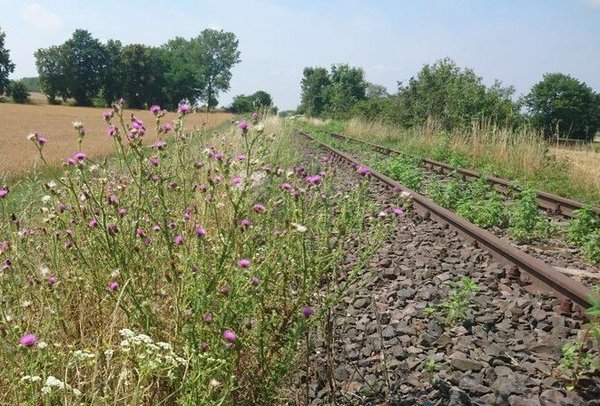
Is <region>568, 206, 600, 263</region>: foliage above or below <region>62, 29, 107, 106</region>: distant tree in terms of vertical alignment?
below

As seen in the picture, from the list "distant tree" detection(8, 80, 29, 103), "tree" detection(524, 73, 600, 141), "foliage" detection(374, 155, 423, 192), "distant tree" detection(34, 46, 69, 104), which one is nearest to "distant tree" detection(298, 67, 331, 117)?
"tree" detection(524, 73, 600, 141)

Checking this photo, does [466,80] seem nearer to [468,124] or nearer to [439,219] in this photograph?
[468,124]

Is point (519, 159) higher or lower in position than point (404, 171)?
higher

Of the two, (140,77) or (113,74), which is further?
(113,74)

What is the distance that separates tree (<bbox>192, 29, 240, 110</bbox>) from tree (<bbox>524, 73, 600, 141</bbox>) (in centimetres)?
6793

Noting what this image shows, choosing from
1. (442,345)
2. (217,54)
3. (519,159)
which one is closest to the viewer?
(442,345)

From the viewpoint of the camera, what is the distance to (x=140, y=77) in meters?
89.8

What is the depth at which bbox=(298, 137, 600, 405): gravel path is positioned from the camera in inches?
101

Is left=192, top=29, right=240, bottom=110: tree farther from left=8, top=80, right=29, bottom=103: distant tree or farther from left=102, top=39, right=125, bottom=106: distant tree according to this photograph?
left=8, top=80, right=29, bottom=103: distant tree

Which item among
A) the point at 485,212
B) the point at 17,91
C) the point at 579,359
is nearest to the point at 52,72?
the point at 17,91

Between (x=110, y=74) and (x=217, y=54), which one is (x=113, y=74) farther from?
(x=217, y=54)

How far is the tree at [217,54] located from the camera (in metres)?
112

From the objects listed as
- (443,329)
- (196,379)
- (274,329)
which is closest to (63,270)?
(274,329)

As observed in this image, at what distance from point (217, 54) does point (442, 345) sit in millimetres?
117685
